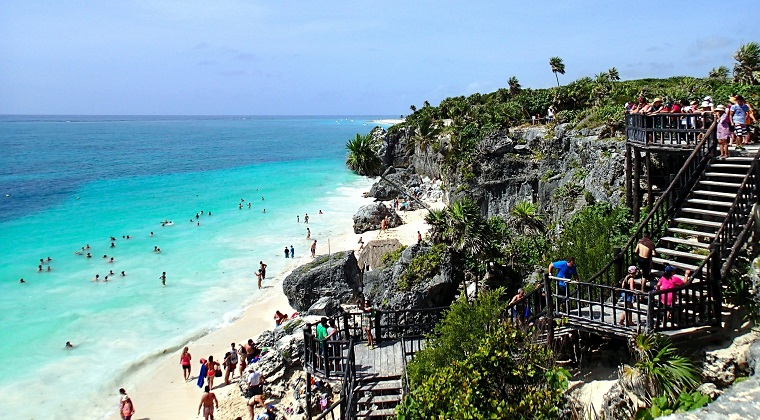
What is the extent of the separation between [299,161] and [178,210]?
54.2 m

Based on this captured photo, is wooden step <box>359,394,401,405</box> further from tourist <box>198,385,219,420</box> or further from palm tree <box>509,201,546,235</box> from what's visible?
palm tree <box>509,201,546,235</box>

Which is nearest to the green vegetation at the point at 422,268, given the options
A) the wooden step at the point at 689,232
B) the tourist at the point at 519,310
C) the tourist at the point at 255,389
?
the tourist at the point at 255,389

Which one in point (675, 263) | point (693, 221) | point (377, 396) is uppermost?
point (693, 221)

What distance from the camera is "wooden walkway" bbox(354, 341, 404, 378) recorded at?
46.4 feet

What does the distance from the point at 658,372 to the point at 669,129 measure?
8208 mm

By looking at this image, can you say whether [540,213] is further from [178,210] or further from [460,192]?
[178,210]

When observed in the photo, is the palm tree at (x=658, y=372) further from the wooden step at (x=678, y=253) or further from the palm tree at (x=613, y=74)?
the palm tree at (x=613, y=74)

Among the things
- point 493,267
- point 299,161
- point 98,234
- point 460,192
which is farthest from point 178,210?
point 299,161

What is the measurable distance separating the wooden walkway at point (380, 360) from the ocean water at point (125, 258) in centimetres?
1102

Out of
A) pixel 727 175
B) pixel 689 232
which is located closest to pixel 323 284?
pixel 689 232

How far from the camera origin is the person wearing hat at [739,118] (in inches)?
580

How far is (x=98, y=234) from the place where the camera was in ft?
161

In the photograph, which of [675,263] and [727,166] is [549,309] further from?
[727,166]

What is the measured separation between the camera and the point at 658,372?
9.15 metres
